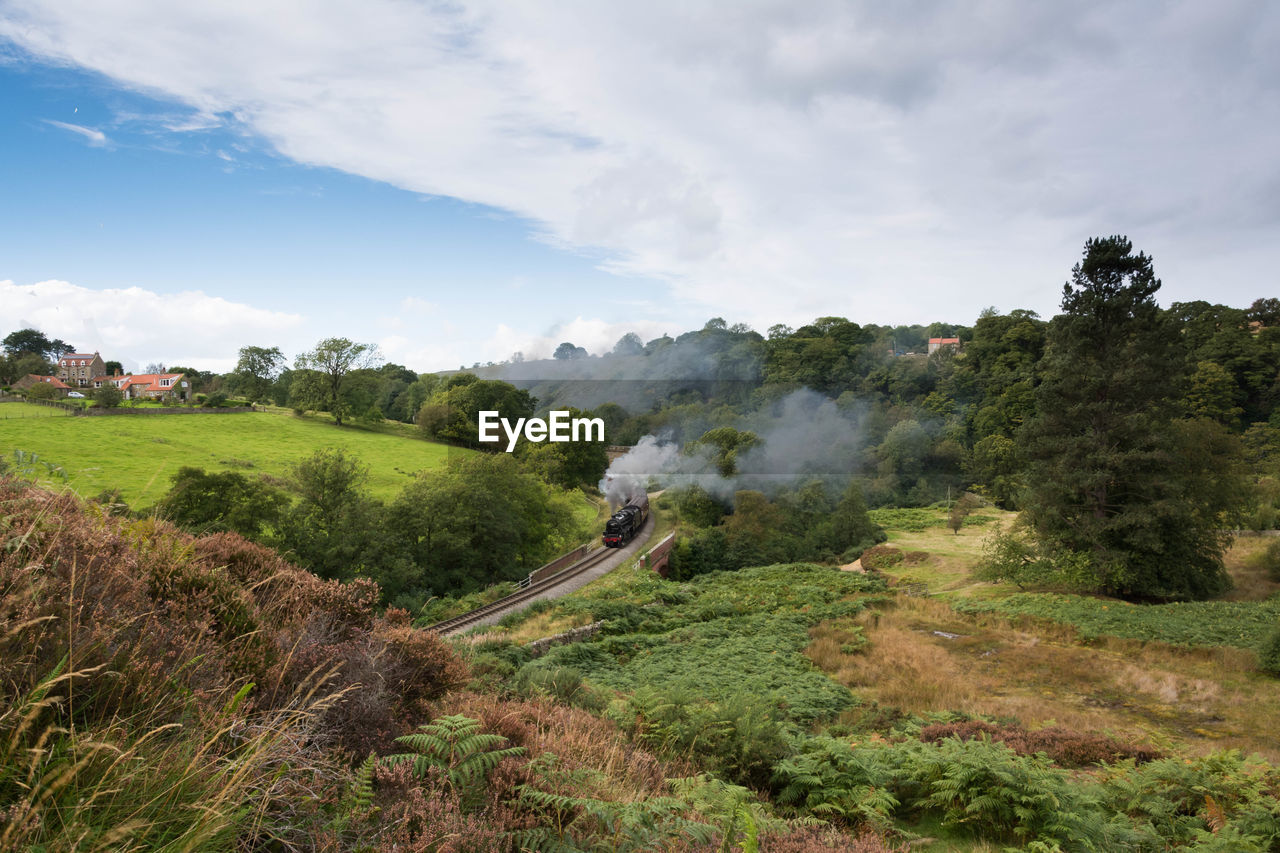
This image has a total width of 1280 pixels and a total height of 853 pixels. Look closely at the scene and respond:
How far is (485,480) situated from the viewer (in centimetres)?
3177

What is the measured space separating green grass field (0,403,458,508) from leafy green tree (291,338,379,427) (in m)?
3.00

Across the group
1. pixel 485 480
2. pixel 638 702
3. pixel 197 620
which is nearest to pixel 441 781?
pixel 197 620

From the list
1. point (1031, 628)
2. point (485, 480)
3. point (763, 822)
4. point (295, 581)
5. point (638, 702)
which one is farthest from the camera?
point (485, 480)

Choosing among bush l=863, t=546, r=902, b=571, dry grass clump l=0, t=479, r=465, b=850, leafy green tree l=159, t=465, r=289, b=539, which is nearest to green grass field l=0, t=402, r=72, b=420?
leafy green tree l=159, t=465, r=289, b=539

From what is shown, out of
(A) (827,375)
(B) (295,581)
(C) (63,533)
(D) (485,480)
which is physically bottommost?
(D) (485,480)

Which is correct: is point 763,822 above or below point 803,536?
above

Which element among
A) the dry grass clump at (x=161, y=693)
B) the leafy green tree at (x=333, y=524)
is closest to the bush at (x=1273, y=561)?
the dry grass clump at (x=161, y=693)

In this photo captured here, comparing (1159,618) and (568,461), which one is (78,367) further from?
(1159,618)

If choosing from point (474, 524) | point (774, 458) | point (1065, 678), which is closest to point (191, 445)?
point (474, 524)

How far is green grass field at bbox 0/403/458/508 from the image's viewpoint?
31188 mm

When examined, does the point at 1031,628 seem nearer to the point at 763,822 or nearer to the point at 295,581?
the point at 763,822

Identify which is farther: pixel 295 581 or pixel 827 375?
pixel 827 375

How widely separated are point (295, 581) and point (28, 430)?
44000 mm

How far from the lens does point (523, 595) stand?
22.6 m
